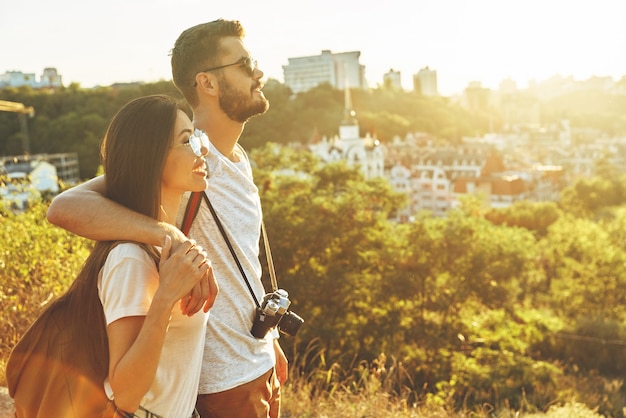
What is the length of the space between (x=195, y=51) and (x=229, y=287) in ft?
2.03

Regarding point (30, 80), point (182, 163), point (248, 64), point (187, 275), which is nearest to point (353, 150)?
point (30, 80)

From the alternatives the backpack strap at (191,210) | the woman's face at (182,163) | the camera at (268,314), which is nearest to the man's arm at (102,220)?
the woman's face at (182,163)

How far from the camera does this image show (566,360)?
14148mm

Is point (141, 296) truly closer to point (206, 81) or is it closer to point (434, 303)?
point (206, 81)

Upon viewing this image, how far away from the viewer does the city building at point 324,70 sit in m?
99.8

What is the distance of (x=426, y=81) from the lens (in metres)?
112

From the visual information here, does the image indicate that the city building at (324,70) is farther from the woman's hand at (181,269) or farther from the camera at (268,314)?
the woman's hand at (181,269)

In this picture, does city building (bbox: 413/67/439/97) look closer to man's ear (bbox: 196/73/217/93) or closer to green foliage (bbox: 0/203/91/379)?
green foliage (bbox: 0/203/91/379)

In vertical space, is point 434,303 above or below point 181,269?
below

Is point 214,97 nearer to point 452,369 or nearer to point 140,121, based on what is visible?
point 140,121

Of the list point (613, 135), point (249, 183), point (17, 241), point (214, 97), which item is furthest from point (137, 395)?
point (613, 135)

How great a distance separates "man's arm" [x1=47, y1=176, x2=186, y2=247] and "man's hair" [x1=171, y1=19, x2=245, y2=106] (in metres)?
0.48

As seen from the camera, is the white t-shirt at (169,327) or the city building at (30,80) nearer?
the white t-shirt at (169,327)

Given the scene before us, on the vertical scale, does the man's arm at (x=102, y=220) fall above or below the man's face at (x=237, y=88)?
below
